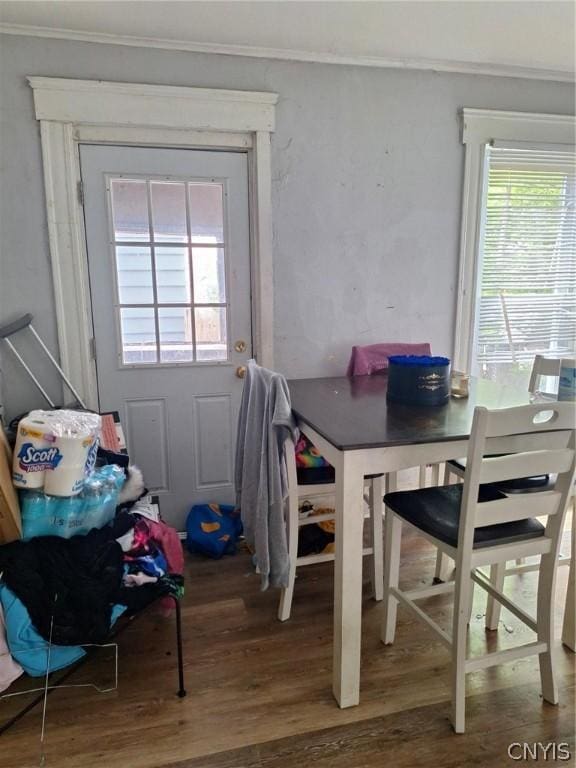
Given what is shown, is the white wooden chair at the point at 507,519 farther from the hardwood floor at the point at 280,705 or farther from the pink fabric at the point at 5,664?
the pink fabric at the point at 5,664

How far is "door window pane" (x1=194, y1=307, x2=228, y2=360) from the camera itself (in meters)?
2.75

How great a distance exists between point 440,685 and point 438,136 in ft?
8.65

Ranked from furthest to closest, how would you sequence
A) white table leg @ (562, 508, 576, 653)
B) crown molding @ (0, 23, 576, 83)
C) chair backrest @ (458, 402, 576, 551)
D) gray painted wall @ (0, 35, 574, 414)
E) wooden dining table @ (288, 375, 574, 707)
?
gray painted wall @ (0, 35, 574, 414)
crown molding @ (0, 23, 576, 83)
white table leg @ (562, 508, 576, 653)
wooden dining table @ (288, 375, 574, 707)
chair backrest @ (458, 402, 576, 551)

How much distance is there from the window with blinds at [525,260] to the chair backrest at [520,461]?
1.65 m

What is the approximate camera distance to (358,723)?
160 centimetres

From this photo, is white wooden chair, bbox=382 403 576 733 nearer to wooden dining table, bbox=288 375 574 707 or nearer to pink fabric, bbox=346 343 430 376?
wooden dining table, bbox=288 375 574 707

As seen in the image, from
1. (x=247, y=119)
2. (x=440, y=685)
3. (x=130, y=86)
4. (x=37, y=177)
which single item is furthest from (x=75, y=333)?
(x=440, y=685)

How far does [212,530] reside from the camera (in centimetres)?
266

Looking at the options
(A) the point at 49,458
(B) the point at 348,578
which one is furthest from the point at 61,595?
(B) the point at 348,578

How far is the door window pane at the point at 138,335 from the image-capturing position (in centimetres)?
265

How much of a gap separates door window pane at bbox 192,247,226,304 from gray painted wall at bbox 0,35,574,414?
0.30 metres

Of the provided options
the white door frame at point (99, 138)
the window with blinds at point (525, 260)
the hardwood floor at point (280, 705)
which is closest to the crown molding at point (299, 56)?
the white door frame at point (99, 138)

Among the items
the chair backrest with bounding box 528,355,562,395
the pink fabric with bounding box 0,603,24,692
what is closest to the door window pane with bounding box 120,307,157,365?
the pink fabric with bounding box 0,603,24,692

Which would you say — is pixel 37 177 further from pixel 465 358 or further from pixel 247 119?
pixel 465 358
